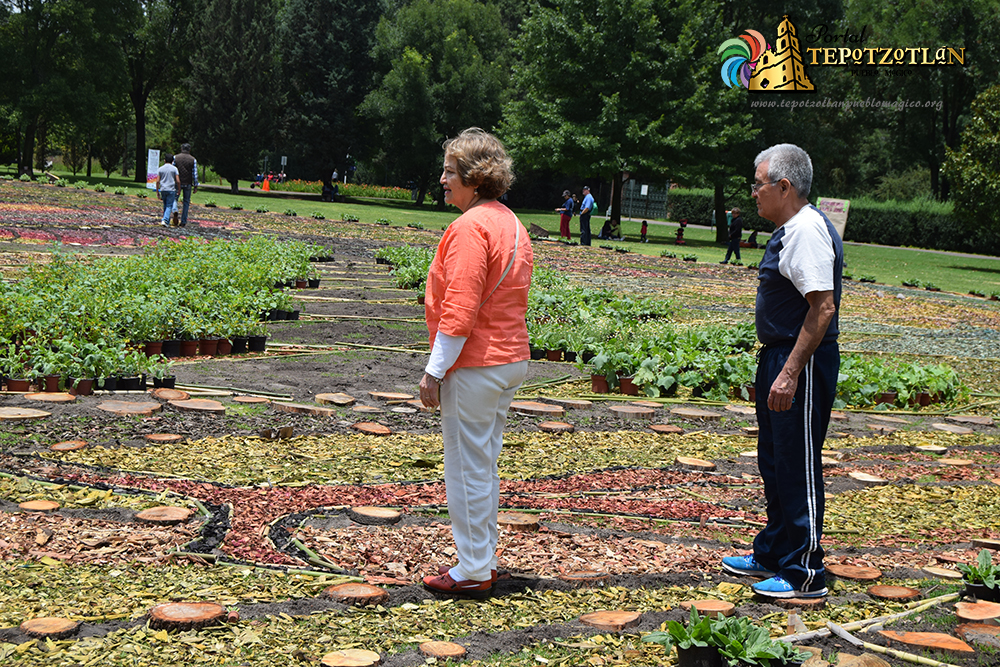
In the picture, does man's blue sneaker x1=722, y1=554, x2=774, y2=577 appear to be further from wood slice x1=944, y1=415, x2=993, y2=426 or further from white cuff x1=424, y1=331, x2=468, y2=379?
wood slice x1=944, y1=415, x2=993, y2=426

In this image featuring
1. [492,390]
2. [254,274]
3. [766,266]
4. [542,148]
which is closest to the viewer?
[492,390]

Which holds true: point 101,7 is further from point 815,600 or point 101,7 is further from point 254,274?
point 815,600

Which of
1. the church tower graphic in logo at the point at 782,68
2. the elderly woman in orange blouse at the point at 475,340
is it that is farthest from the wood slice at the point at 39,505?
the church tower graphic in logo at the point at 782,68

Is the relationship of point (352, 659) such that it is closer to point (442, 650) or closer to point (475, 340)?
point (442, 650)

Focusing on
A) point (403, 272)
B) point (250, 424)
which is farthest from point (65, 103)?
point (250, 424)

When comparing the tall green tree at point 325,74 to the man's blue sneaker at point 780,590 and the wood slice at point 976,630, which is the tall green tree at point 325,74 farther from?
the wood slice at point 976,630

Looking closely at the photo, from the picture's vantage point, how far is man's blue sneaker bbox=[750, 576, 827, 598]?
12.5 ft

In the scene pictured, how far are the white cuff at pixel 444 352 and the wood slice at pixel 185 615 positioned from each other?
1.12 metres

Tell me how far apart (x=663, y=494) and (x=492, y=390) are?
1.89 m

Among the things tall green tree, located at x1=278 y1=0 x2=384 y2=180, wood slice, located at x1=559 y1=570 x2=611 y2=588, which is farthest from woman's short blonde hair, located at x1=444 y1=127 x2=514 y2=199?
tall green tree, located at x1=278 y1=0 x2=384 y2=180

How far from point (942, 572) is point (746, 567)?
81cm

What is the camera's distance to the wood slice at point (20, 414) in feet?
19.0

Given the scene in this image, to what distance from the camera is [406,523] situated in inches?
179

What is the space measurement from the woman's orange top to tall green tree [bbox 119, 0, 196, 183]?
2330 inches
